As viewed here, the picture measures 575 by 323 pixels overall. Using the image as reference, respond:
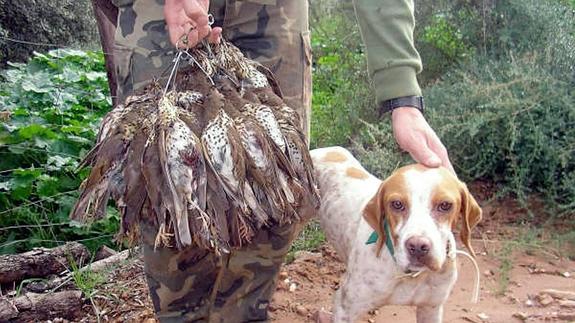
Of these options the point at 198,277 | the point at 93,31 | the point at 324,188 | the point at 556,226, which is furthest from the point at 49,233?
the point at 93,31

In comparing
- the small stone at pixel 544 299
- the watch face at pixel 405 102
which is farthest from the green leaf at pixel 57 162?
the small stone at pixel 544 299

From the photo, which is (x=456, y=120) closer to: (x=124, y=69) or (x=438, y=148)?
(x=438, y=148)

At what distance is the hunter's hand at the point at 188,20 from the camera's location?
2.11 meters

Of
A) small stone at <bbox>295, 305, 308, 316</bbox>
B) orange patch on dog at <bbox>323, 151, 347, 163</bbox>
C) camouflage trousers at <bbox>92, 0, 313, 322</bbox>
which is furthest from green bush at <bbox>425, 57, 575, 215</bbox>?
camouflage trousers at <bbox>92, 0, 313, 322</bbox>

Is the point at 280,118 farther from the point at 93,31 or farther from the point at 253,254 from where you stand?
the point at 93,31

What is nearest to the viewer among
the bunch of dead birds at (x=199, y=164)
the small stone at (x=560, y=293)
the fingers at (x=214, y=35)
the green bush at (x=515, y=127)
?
the bunch of dead birds at (x=199, y=164)

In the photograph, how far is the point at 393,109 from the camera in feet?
8.57

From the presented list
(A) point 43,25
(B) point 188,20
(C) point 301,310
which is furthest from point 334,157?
(A) point 43,25

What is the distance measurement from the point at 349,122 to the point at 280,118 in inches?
140

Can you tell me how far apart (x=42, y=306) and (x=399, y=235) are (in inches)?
72.9

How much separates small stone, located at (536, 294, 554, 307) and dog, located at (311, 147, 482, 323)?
82cm

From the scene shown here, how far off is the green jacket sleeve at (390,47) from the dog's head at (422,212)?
1.16 ft

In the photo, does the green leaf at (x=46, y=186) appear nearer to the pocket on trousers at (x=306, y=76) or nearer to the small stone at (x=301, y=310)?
the small stone at (x=301, y=310)

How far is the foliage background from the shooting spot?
15.2ft
